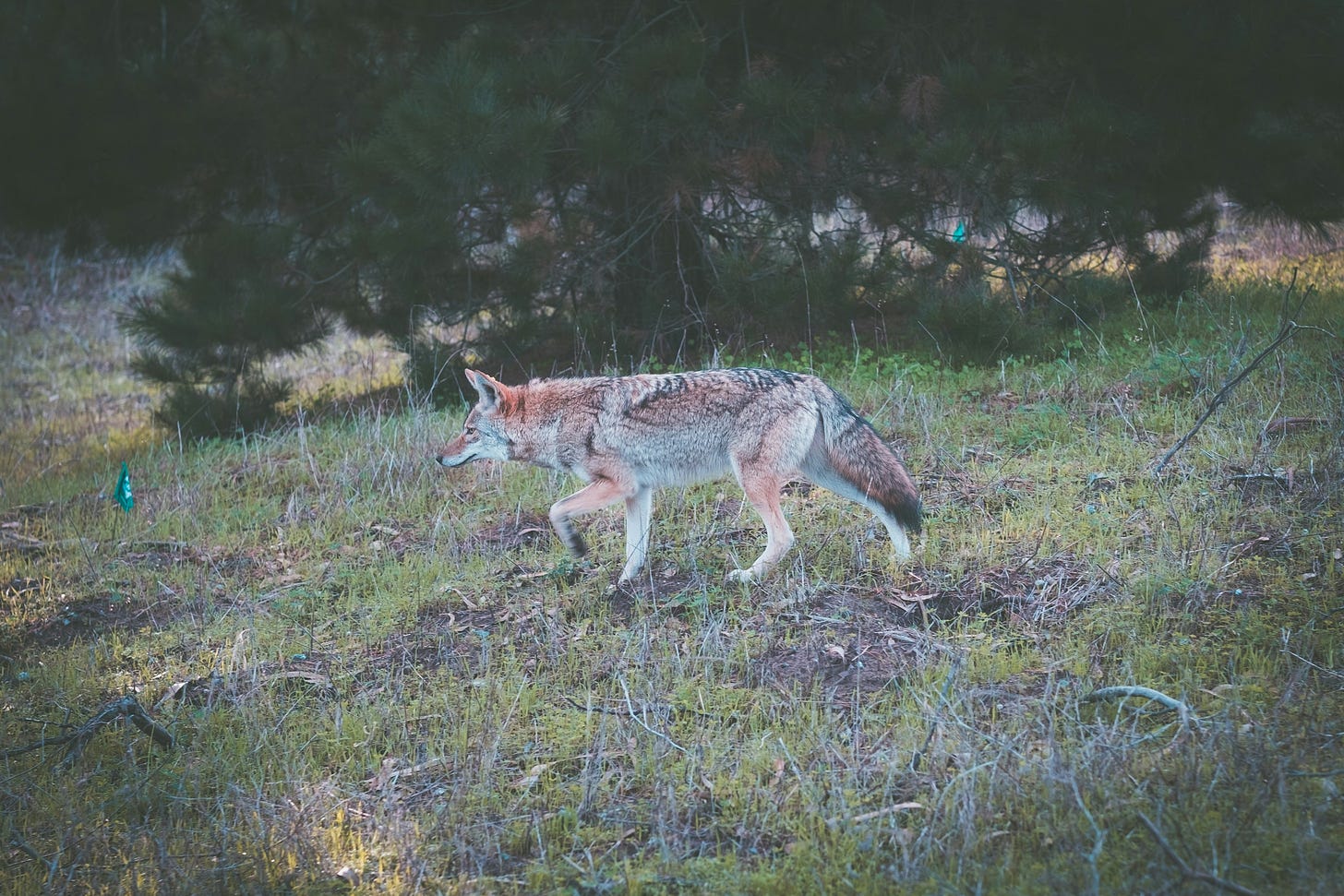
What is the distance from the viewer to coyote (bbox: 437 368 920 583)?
6.48 meters

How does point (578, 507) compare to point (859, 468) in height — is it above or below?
below

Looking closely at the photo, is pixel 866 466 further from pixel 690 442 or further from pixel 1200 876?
pixel 1200 876

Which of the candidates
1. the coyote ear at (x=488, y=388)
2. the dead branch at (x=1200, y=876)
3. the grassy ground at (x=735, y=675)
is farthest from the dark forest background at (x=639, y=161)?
the dead branch at (x=1200, y=876)

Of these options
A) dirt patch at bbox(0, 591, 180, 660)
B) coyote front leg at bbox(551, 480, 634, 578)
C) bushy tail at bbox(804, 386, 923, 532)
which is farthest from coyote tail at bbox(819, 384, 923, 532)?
dirt patch at bbox(0, 591, 180, 660)

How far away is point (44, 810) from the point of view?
484 centimetres

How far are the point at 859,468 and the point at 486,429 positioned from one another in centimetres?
267

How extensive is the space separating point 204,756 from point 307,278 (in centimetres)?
795

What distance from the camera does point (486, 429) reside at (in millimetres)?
7520

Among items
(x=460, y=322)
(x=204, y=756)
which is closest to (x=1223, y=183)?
(x=460, y=322)

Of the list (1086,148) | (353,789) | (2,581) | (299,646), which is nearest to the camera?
(353,789)

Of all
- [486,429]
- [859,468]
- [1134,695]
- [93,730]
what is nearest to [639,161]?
[486,429]

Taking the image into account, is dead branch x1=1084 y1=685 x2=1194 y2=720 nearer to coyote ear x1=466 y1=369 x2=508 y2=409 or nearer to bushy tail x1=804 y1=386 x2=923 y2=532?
bushy tail x1=804 y1=386 x2=923 y2=532

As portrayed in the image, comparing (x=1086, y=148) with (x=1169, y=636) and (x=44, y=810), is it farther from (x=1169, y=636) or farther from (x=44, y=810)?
(x=44, y=810)

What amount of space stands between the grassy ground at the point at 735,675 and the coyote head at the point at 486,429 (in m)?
0.63
